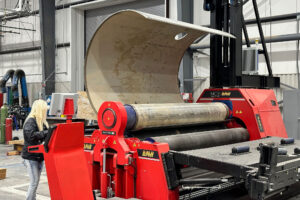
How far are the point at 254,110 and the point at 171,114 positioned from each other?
1404 mm

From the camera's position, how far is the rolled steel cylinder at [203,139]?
181 inches

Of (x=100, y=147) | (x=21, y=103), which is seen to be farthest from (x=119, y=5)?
(x=100, y=147)

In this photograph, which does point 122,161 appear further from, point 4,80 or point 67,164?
point 4,80

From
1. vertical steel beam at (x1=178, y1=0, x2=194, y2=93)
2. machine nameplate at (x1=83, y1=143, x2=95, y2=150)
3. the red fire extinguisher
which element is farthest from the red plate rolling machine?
vertical steel beam at (x1=178, y1=0, x2=194, y2=93)

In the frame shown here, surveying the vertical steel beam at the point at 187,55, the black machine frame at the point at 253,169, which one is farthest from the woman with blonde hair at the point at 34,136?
the vertical steel beam at the point at 187,55

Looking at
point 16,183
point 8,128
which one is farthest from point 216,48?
point 8,128

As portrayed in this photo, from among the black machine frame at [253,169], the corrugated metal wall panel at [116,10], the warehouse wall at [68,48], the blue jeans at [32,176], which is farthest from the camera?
the corrugated metal wall panel at [116,10]

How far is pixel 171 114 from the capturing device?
4.97 metres

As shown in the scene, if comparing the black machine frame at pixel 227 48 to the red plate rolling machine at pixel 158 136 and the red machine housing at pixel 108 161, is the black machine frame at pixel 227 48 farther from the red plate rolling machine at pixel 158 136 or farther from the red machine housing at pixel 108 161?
the red machine housing at pixel 108 161

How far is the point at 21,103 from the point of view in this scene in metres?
16.6

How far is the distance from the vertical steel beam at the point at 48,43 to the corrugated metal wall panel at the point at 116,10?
189cm

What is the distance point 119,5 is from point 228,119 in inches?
453

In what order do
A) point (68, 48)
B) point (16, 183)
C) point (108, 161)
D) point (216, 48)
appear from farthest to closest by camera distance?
point (68, 48) → point (16, 183) → point (216, 48) → point (108, 161)

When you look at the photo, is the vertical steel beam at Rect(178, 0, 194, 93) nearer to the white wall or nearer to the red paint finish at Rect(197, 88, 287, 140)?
the white wall
